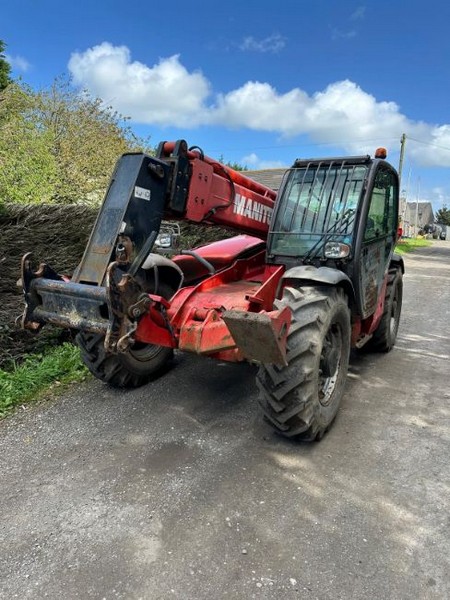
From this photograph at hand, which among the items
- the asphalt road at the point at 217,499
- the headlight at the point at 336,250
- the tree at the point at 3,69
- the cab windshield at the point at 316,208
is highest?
the tree at the point at 3,69

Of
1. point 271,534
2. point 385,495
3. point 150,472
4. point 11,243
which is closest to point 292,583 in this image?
point 271,534

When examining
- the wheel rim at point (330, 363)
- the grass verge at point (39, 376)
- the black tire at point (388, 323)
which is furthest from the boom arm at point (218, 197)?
the grass verge at point (39, 376)

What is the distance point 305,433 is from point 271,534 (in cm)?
99

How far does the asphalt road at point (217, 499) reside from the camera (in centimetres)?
242

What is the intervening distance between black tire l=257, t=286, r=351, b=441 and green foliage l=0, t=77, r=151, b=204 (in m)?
6.14

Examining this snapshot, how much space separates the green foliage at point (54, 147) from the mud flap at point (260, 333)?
20.3 ft

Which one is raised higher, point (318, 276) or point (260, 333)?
point (318, 276)

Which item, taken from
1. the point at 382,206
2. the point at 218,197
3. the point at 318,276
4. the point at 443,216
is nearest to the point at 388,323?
the point at 382,206

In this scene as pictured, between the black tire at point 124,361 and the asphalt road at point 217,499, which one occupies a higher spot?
Result: the black tire at point 124,361

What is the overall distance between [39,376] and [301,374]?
3.03m

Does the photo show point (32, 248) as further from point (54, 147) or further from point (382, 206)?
point (54, 147)

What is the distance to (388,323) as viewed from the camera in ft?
19.6

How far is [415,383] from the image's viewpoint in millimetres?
5152

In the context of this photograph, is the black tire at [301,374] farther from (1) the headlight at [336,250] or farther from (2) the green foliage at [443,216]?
(2) the green foliage at [443,216]
